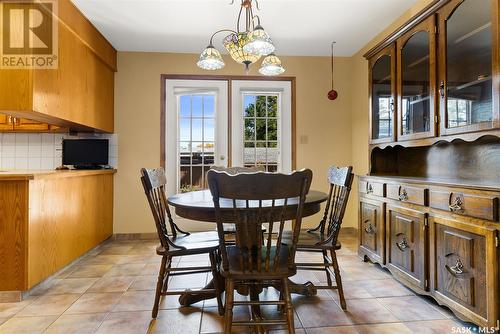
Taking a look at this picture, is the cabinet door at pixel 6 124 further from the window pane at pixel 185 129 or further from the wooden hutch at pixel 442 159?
the wooden hutch at pixel 442 159

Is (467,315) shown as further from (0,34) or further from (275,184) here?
(0,34)

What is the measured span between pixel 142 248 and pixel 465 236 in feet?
10.1

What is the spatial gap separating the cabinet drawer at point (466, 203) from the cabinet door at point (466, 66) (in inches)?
16.3

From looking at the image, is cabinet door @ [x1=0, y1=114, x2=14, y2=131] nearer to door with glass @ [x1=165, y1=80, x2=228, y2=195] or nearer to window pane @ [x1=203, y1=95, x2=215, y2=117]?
door with glass @ [x1=165, y1=80, x2=228, y2=195]

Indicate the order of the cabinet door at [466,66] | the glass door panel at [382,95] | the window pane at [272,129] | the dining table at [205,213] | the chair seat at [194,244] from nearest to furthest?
the dining table at [205,213]
the cabinet door at [466,66]
the chair seat at [194,244]
the glass door panel at [382,95]
the window pane at [272,129]

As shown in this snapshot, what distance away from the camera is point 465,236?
1662mm

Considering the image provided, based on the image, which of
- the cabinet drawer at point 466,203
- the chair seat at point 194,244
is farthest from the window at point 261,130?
the cabinet drawer at point 466,203

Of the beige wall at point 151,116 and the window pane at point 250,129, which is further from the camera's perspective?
the window pane at point 250,129

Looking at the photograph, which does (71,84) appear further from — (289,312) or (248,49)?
(289,312)

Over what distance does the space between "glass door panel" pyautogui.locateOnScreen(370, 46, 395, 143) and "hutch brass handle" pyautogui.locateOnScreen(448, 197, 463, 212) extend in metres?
0.97

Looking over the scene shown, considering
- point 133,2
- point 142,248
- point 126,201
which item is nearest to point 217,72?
point 133,2

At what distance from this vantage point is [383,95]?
9.07 feet

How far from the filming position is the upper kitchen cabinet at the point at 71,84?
2.13m

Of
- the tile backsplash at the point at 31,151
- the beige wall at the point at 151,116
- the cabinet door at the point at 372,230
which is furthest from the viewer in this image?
the beige wall at the point at 151,116
